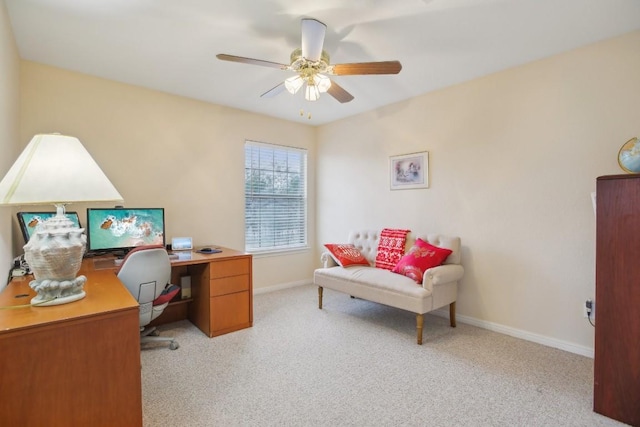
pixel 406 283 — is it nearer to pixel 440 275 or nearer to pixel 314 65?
pixel 440 275

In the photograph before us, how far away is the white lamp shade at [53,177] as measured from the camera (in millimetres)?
1296

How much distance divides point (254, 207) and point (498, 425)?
11.3 ft

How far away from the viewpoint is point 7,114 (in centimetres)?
205

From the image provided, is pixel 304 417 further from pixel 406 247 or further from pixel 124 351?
pixel 406 247

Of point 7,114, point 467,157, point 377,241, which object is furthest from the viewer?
point 377,241

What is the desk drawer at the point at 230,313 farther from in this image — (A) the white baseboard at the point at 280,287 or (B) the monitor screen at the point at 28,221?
(B) the monitor screen at the point at 28,221

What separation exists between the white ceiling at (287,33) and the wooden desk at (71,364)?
6.13 feet

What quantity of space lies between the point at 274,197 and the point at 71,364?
3.36 m

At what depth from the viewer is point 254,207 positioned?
429 cm

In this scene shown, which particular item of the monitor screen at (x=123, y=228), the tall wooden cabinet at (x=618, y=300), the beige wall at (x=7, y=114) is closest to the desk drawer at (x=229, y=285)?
the monitor screen at (x=123, y=228)

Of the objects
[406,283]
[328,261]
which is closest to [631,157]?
[406,283]

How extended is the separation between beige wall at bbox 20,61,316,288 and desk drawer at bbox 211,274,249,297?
3.31 ft

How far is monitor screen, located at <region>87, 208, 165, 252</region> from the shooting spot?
281 cm

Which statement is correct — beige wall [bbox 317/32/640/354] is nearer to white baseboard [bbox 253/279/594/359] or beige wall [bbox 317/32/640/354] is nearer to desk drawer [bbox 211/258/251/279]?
white baseboard [bbox 253/279/594/359]
